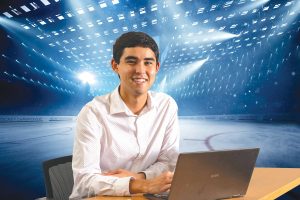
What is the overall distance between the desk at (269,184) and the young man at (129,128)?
0.27 m

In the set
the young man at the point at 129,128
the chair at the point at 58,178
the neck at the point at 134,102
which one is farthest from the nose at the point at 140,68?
the chair at the point at 58,178

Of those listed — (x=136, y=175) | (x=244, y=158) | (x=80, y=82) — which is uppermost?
(x=80, y=82)

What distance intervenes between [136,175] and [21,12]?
9.17ft

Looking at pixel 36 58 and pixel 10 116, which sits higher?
pixel 36 58

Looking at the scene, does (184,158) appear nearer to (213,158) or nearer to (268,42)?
(213,158)

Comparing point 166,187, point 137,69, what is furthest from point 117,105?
point 166,187

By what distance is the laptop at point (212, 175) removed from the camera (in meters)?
1.10

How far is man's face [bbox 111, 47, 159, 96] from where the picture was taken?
1.69 m

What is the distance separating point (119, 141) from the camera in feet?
5.53

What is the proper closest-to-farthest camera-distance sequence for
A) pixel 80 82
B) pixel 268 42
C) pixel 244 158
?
1. pixel 244 158
2. pixel 80 82
3. pixel 268 42

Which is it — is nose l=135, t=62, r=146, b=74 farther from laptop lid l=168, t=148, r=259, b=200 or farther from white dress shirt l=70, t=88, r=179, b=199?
laptop lid l=168, t=148, r=259, b=200

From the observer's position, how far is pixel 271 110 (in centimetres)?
433

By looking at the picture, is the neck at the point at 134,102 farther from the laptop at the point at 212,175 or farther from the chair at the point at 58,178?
the laptop at the point at 212,175

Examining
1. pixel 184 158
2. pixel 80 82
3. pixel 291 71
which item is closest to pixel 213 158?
pixel 184 158
